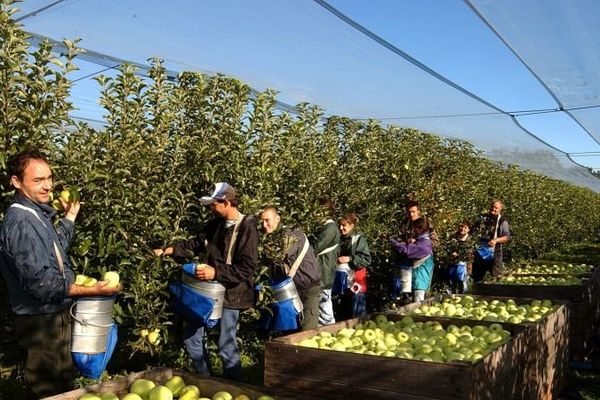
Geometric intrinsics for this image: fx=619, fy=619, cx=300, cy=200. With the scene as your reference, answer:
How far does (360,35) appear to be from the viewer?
8336mm

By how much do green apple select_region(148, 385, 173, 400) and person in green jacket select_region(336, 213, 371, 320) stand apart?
4.61 meters

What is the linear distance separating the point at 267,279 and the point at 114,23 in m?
3.26

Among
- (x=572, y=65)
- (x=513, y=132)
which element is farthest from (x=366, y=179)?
(x=513, y=132)

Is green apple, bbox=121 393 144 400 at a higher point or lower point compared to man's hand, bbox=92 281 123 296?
lower

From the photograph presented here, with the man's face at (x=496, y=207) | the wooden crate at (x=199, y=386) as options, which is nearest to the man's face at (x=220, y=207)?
the wooden crate at (x=199, y=386)

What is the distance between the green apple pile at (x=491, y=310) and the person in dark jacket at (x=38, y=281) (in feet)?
10.7

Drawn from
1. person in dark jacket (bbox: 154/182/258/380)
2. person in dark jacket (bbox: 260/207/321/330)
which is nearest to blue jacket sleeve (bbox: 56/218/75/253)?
person in dark jacket (bbox: 154/182/258/380)

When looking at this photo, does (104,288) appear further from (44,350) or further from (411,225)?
(411,225)

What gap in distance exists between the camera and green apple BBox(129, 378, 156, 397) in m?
3.03

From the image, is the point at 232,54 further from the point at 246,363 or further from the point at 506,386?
the point at 506,386

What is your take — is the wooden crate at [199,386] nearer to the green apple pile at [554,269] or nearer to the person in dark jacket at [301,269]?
the person in dark jacket at [301,269]

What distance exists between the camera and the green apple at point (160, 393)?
293 centimetres

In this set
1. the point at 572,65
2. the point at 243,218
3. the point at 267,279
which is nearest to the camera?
the point at 243,218

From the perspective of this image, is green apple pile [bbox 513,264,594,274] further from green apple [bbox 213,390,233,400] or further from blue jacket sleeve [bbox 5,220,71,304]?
A: blue jacket sleeve [bbox 5,220,71,304]
